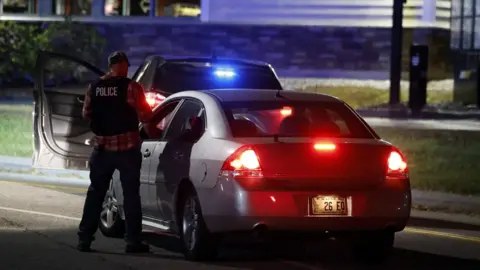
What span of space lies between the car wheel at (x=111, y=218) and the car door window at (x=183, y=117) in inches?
38.5

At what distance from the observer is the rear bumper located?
8992 mm

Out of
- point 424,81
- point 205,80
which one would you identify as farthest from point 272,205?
point 424,81

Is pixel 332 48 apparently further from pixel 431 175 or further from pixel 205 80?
pixel 205 80

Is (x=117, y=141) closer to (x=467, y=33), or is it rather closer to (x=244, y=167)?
(x=244, y=167)

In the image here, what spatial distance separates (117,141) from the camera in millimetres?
9789

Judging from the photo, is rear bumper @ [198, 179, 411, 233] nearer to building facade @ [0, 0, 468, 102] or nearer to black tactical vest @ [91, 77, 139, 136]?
black tactical vest @ [91, 77, 139, 136]

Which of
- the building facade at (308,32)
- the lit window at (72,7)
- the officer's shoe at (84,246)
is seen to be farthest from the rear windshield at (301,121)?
the lit window at (72,7)

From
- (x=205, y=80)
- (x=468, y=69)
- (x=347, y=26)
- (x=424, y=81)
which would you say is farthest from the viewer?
(x=347, y=26)

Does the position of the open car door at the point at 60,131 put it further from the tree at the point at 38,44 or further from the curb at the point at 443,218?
the tree at the point at 38,44

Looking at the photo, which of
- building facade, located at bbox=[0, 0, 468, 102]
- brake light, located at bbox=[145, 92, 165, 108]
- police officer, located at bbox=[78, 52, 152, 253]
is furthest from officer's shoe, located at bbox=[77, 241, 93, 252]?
building facade, located at bbox=[0, 0, 468, 102]

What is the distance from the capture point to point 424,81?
30.1 meters

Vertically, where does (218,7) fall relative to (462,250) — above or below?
above

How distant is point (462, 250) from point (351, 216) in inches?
81.0

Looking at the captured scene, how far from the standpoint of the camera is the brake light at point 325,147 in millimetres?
9172
